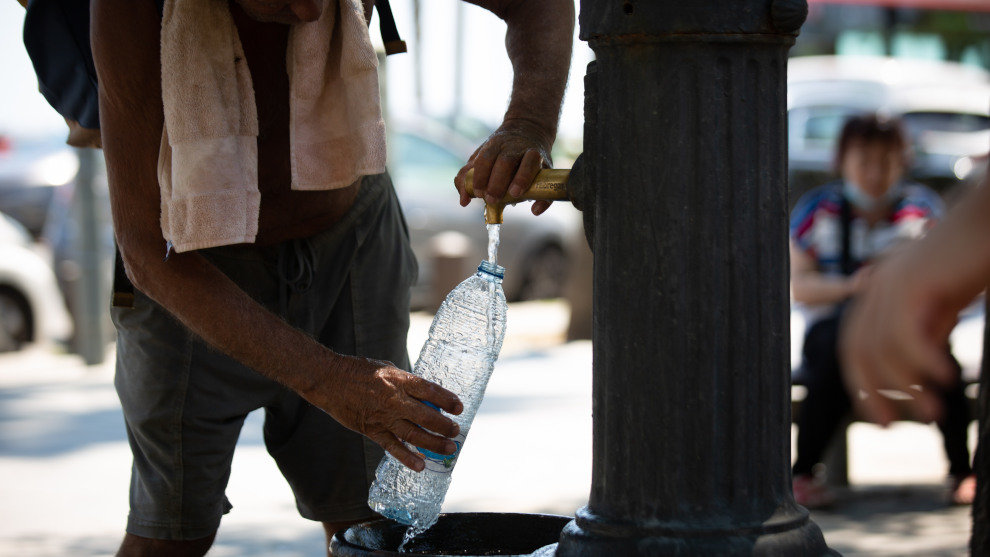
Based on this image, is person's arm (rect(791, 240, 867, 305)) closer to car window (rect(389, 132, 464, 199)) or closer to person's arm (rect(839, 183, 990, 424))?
person's arm (rect(839, 183, 990, 424))

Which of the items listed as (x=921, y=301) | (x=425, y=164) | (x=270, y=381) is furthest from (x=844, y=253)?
(x=425, y=164)

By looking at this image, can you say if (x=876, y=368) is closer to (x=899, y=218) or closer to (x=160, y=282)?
(x=160, y=282)

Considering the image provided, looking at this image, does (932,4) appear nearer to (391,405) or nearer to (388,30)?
(388,30)

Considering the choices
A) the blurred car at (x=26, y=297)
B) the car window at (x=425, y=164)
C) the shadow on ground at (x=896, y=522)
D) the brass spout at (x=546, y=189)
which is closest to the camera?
the brass spout at (x=546, y=189)

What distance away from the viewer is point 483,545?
255cm

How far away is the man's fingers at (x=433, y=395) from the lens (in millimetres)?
2217

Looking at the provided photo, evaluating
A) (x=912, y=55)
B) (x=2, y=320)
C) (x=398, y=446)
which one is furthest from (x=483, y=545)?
(x=912, y=55)

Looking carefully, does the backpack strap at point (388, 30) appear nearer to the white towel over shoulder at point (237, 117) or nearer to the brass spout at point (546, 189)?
the white towel over shoulder at point (237, 117)

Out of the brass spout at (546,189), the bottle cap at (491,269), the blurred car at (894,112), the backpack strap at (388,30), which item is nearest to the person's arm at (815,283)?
the backpack strap at (388,30)

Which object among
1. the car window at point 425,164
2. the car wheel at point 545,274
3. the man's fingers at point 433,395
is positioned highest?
the man's fingers at point 433,395

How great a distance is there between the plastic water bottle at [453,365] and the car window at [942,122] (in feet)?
35.1

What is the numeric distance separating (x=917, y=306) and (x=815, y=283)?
13.5 ft

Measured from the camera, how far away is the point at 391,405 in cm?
224

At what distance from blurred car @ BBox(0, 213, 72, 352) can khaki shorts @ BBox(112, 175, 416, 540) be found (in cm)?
769
